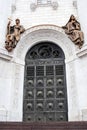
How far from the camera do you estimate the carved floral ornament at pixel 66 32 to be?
11.2 m

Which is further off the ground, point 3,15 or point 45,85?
point 3,15

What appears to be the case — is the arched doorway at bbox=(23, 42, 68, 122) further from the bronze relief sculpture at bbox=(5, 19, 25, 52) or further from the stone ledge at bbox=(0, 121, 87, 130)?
the stone ledge at bbox=(0, 121, 87, 130)

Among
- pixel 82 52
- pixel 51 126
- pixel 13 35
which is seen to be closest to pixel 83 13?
pixel 82 52

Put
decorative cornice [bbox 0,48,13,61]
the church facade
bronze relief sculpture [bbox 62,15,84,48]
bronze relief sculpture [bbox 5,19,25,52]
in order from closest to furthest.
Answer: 1. the church facade
2. decorative cornice [bbox 0,48,13,61]
3. bronze relief sculpture [bbox 62,15,84,48]
4. bronze relief sculpture [bbox 5,19,25,52]

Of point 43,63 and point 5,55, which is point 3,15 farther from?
point 43,63

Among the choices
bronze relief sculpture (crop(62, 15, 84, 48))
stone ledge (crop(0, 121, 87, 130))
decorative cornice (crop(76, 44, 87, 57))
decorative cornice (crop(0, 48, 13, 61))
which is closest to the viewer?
stone ledge (crop(0, 121, 87, 130))

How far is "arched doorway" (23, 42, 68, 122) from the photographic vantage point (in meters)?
10.6

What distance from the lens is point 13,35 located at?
11.5 meters

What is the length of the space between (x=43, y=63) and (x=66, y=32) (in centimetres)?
173

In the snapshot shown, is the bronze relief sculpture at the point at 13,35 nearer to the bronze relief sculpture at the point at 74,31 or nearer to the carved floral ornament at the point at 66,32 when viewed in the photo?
the carved floral ornament at the point at 66,32

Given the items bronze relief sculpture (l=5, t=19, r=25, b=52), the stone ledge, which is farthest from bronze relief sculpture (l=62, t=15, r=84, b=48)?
the stone ledge

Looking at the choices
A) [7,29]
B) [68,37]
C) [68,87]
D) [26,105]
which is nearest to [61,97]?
[68,87]

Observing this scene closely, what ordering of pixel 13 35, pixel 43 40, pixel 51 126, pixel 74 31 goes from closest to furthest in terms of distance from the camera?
pixel 51 126 < pixel 74 31 < pixel 13 35 < pixel 43 40

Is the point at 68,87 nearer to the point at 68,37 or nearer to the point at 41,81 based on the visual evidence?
the point at 41,81
